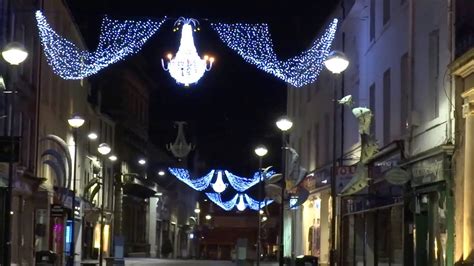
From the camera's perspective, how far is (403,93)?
1048 inches

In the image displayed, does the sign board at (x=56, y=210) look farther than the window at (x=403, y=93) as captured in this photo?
Yes

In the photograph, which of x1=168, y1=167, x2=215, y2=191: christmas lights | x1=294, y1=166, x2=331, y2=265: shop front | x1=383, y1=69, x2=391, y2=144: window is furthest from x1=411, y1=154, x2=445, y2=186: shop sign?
x1=168, y1=167, x2=215, y2=191: christmas lights

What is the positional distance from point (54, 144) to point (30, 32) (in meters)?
7.90

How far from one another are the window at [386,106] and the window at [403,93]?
1735 mm

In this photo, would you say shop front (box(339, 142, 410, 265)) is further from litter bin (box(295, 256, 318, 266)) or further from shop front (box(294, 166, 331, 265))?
shop front (box(294, 166, 331, 265))

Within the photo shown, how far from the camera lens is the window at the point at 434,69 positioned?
23203 millimetres

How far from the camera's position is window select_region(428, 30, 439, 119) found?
23.2 meters

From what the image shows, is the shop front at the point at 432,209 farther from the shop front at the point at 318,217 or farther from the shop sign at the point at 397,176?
the shop front at the point at 318,217

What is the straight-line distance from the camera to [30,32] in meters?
38.2

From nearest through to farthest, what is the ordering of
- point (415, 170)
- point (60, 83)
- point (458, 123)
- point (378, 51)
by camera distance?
1. point (458, 123)
2. point (415, 170)
3. point (378, 51)
4. point (60, 83)

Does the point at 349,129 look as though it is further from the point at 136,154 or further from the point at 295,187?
the point at 136,154

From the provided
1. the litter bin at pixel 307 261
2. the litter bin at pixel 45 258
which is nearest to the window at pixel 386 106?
the litter bin at pixel 307 261

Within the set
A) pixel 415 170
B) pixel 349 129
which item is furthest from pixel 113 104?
pixel 415 170

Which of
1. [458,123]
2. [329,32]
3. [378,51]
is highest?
[329,32]
